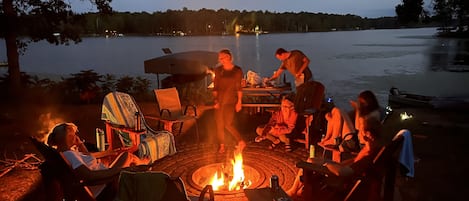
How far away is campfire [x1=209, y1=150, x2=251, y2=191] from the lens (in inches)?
175

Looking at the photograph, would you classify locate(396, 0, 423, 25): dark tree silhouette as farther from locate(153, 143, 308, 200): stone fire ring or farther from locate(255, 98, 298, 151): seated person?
locate(153, 143, 308, 200): stone fire ring

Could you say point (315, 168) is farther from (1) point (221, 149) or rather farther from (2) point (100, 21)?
(2) point (100, 21)

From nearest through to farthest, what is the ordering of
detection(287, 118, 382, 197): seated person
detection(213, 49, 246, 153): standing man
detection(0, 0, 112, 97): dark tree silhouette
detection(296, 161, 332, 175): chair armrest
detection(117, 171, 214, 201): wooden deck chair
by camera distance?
detection(117, 171, 214, 201): wooden deck chair
detection(287, 118, 382, 197): seated person
detection(296, 161, 332, 175): chair armrest
detection(213, 49, 246, 153): standing man
detection(0, 0, 112, 97): dark tree silhouette

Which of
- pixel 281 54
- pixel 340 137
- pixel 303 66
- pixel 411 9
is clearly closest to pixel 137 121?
pixel 340 137

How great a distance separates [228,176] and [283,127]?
1.52 m

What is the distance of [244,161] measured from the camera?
531 cm

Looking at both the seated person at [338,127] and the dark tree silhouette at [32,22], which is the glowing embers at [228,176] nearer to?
the seated person at [338,127]

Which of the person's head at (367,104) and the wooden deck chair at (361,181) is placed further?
the person's head at (367,104)

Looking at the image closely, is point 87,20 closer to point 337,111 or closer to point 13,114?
point 13,114

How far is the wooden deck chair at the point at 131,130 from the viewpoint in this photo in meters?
5.06

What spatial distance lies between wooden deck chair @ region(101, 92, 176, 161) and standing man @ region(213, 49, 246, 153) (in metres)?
0.80

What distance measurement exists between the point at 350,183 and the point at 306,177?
18.3 inches

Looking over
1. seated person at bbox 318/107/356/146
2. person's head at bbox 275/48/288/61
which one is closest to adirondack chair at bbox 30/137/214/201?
seated person at bbox 318/107/356/146

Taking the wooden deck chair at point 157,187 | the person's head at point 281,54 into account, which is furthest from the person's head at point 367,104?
the person's head at point 281,54
